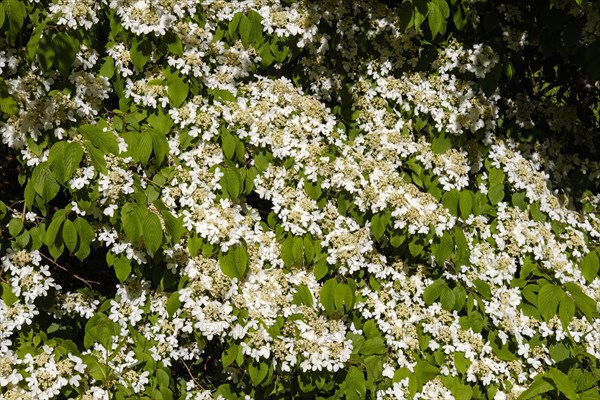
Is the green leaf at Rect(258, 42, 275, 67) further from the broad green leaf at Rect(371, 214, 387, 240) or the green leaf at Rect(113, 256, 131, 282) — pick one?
the green leaf at Rect(113, 256, 131, 282)

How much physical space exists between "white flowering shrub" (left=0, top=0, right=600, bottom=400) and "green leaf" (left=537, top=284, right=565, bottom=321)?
1cm

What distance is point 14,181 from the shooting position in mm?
3398

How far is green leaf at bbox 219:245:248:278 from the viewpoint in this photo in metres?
2.52

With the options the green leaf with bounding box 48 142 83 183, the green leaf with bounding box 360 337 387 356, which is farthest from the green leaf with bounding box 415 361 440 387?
the green leaf with bounding box 48 142 83 183

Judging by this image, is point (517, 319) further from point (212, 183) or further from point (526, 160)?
point (212, 183)

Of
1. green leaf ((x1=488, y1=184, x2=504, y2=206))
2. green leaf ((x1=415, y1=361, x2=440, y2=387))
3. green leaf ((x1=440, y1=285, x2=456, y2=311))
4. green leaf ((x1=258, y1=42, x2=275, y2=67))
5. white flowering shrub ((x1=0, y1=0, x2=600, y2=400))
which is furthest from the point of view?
green leaf ((x1=488, y1=184, x2=504, y2=206))

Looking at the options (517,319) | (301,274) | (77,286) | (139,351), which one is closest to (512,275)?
(517,319)

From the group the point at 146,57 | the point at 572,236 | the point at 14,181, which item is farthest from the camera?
the point at 14,181

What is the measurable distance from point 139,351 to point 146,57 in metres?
1.22

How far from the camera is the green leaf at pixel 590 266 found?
301cm

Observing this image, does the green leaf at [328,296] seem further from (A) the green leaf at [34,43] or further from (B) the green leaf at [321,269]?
(A) the green leaf at [34,43]

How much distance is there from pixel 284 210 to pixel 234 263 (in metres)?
0.32

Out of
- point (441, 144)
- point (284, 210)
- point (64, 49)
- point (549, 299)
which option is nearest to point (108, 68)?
point (64, 49)

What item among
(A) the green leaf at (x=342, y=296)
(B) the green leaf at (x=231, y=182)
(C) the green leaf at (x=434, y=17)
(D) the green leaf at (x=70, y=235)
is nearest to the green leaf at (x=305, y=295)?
(A) the green leaf at (x=342, y=296)
